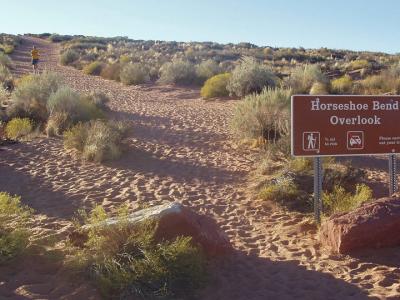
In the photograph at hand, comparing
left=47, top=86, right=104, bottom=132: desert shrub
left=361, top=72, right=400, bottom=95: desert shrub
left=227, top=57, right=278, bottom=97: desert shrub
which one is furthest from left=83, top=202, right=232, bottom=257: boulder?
left=361, top=72, right=400, bottom=95: desert shrub

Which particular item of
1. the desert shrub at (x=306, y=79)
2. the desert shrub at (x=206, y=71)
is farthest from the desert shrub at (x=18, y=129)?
the desert shrub at (x=206, y=71)

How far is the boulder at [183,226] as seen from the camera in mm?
6059

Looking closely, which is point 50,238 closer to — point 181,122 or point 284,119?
point 284,119

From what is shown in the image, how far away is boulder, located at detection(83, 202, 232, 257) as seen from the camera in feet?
19.9

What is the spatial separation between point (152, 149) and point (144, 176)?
7.20 ft

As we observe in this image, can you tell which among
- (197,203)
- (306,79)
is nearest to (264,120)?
(197,203)

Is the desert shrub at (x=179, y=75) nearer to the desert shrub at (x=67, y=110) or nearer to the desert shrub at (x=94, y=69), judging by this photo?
the desert shrub at (x=94, y=69)

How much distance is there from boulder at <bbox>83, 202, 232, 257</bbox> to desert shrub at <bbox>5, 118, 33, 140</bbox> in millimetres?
8531

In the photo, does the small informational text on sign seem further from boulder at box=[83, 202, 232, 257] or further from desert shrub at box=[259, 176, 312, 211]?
boulder at box=[83, 202, 232, 257]

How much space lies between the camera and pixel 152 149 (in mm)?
12664

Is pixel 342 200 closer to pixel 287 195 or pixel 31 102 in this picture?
pixel 287 195

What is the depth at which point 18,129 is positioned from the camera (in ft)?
46.8

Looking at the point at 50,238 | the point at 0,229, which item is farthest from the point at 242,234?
the point at 0,229

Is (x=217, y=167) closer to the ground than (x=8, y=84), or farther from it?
closer to the ground
